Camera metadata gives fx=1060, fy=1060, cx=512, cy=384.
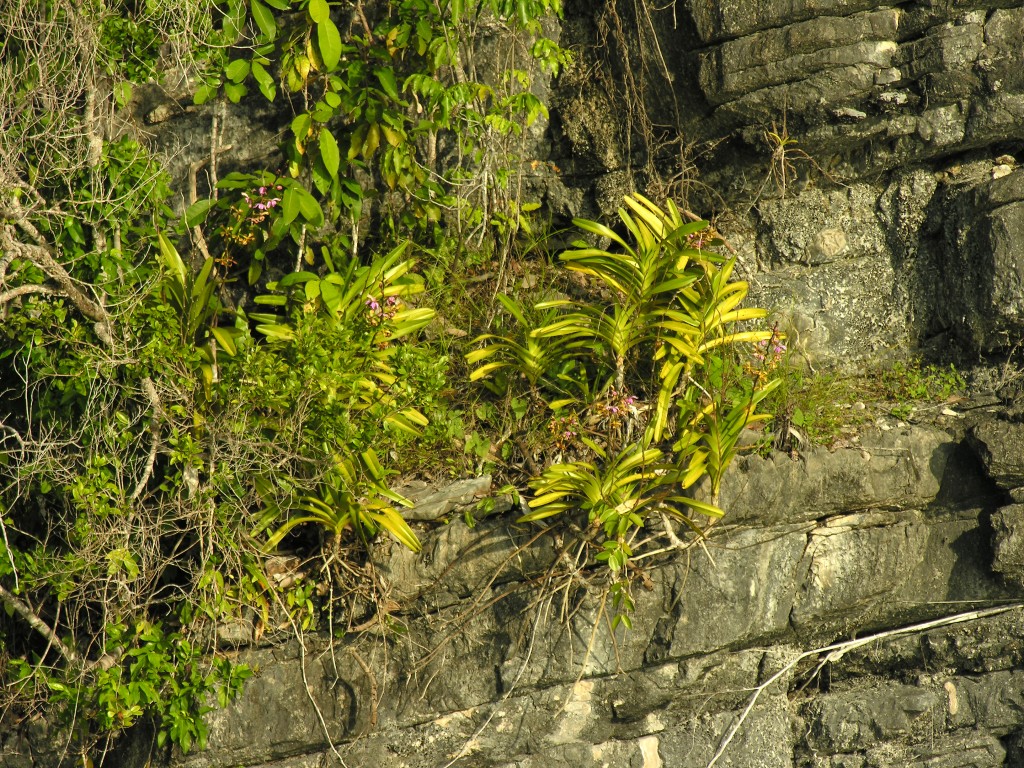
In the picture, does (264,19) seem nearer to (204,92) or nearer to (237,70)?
(237,70)

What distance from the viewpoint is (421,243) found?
471 centimetres

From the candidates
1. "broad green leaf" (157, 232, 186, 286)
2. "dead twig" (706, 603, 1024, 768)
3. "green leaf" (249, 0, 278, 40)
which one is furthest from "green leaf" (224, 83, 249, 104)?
"dead twig" (706, 603, 1024, 768)

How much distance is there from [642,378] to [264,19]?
2115 mm

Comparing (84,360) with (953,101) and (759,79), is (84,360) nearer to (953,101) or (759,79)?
(759,79)

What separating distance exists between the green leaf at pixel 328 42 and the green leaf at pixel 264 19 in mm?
186

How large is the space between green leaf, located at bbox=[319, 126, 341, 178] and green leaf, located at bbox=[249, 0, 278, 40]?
1.49ft

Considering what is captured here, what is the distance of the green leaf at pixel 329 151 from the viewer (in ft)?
14.1

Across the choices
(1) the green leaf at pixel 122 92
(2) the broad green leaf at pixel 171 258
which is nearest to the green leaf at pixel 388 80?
(1) the green leaf at pixel 122 92

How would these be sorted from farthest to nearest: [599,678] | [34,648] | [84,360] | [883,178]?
[883,178]
[34,648]
[599,678]
[84,360]

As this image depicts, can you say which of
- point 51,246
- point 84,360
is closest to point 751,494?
point 84,360

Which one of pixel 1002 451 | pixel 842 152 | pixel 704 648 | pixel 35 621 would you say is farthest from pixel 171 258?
pixel 1002 451

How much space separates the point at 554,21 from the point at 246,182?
162 centimetres

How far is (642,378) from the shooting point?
435cm

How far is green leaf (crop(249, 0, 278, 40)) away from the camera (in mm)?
4262
